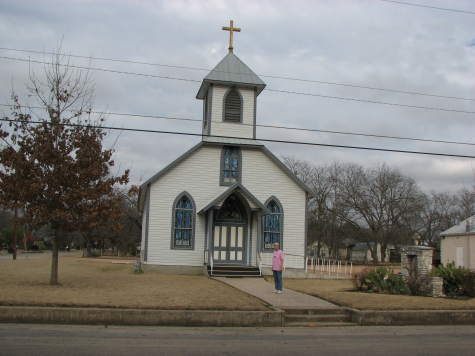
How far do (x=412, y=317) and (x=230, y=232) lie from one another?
13362 mm

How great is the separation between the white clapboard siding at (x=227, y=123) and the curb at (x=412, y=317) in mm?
14470

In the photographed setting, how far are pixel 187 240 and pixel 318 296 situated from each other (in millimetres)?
10342

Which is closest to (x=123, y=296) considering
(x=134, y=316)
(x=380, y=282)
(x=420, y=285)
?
(x=134, y=316)

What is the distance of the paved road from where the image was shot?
339 inches

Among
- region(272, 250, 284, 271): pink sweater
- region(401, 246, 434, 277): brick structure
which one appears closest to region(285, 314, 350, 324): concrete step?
region(272, 250, 284, 271): pink sweater

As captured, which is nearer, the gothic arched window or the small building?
the gothic arched window

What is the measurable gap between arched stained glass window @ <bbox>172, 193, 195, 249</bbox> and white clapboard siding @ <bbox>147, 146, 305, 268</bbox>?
22 cm

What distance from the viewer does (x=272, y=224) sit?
25469 millimetres

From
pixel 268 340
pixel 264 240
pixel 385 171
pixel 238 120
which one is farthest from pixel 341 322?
pixel 385 171

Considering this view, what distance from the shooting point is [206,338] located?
10.0 metres

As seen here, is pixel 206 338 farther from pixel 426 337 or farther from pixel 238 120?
pixel 238 120

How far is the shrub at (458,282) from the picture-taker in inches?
649

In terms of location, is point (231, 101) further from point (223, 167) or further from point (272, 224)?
point (272, 224)

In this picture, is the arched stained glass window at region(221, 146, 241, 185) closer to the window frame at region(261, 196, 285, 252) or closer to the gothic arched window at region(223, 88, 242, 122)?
the gothic arched window at region(223, 88, 242, 122)
